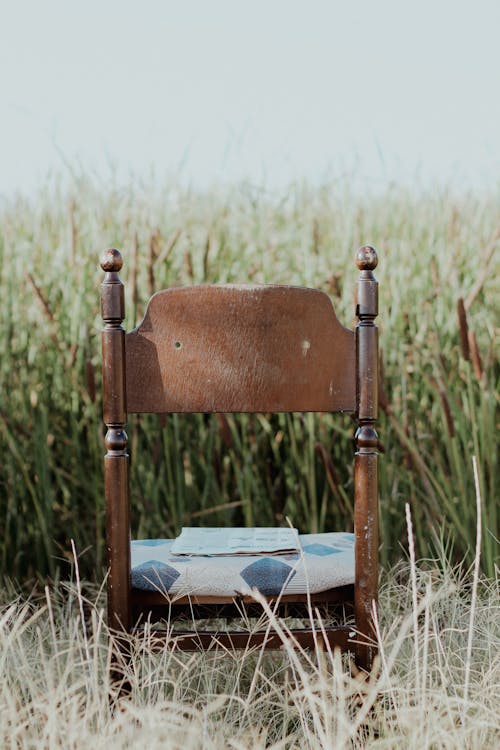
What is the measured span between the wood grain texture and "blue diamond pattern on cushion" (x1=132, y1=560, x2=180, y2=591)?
0.80 feet

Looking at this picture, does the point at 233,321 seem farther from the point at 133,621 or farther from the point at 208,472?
the point at 208,472

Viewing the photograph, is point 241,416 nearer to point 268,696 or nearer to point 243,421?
point 243,421

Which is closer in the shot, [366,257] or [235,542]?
[366,257]

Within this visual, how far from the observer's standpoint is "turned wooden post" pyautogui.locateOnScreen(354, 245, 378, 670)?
126cm

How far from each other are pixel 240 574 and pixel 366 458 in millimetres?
247

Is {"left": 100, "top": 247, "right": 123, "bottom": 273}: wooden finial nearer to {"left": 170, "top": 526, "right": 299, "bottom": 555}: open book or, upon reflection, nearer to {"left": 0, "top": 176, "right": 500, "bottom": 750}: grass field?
{"left": 170, "top": 526, "right": 299, "bottom": 555}: open book

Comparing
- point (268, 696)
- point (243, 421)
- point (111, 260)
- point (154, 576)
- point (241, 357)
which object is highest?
point (111, 260)

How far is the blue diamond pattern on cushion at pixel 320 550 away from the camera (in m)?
1.42

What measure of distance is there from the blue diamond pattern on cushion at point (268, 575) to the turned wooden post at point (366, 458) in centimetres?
10

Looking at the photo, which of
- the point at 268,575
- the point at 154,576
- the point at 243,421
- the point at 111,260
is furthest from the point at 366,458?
the point at 243,421

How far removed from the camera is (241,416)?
7.43ft

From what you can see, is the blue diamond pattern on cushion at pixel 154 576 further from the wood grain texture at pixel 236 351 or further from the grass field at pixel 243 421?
the grass field at pixel 243 421

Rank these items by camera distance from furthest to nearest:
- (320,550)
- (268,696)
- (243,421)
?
(243,421), (268,696), (320,550)

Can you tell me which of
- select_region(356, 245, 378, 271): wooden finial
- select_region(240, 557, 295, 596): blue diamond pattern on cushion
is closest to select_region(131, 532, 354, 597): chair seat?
select_region(240, 557, 295, 596): blue diamond pattern on cushion
